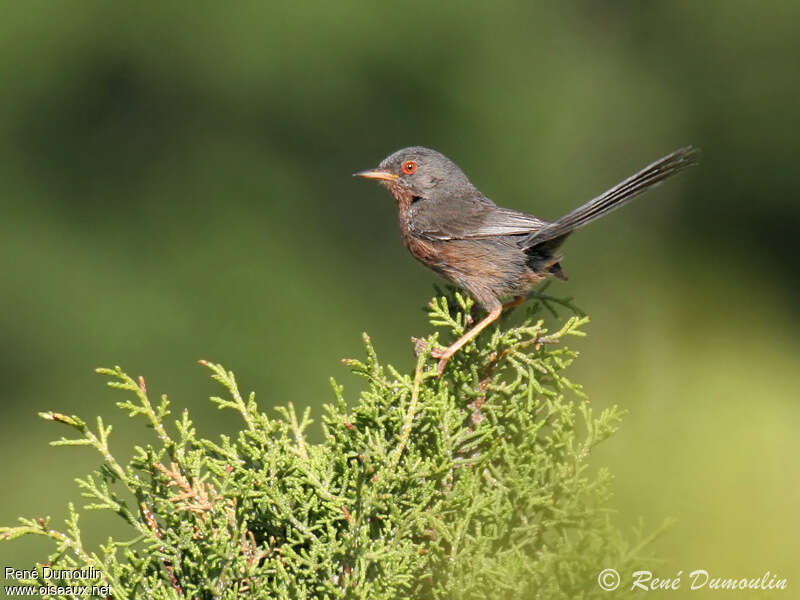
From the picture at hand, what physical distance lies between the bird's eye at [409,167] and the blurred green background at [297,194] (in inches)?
166

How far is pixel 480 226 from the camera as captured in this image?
4879 millimetres

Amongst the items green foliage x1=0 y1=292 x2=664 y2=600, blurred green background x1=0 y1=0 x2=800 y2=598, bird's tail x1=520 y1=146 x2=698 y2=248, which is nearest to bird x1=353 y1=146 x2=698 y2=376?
bird's tail x1=520 y1=146 x2=698 y2=248

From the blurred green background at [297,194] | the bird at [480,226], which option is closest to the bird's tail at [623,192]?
the bird at [480,226]

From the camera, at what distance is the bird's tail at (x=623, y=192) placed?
3.92 meters

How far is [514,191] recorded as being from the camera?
11133 mm

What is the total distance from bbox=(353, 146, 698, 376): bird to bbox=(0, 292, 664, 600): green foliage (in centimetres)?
93

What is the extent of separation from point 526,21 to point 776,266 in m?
4.00

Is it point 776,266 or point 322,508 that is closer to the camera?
point 322,508

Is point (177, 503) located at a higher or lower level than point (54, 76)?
lower

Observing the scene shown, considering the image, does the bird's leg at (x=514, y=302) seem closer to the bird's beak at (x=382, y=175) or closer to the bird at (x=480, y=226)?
the bird at (x=480, y=226)

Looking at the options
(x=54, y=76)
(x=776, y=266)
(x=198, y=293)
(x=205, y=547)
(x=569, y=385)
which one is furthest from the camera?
(x=776, y=266)

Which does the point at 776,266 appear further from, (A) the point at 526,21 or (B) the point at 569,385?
(B) the point at 569,385

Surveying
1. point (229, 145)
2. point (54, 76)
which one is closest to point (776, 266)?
point (229, 145)

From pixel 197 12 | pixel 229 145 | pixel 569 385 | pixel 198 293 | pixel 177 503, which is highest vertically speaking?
pixel 197 12
